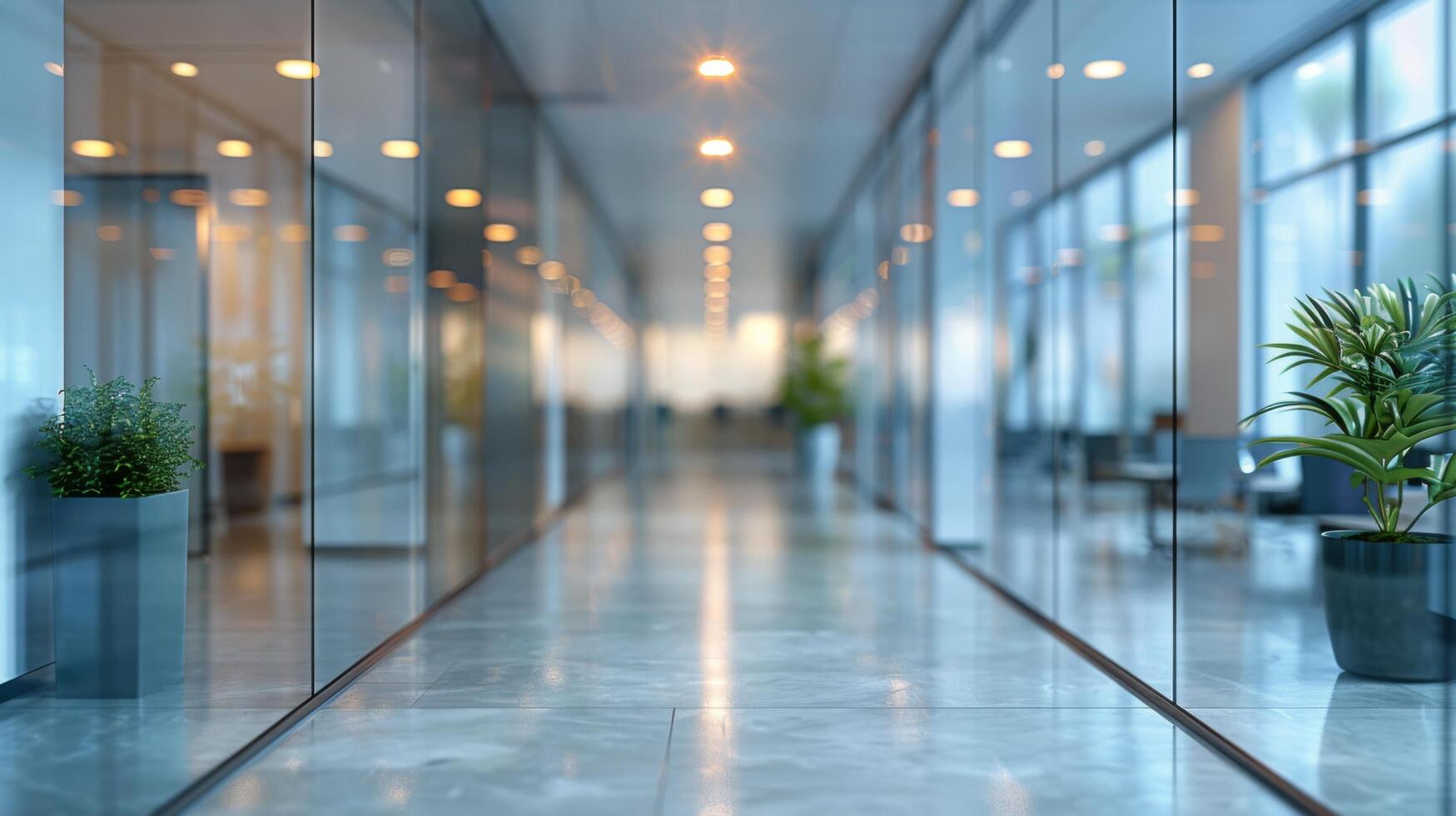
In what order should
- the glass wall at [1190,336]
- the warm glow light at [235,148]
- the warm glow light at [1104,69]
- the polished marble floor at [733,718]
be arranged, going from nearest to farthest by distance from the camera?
the polished marble floor at [733,718], the glass wall at [1190,336], the warm glow light at [1104,69], the warm glow light at [235,148]

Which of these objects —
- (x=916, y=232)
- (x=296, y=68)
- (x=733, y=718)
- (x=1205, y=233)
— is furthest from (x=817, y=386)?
(x=733, y=718)

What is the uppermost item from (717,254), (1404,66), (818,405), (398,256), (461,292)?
(717,254)

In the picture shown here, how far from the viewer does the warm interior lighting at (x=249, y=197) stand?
8062 mm

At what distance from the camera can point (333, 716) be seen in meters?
3.84

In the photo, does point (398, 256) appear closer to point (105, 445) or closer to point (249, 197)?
point (249, 197)

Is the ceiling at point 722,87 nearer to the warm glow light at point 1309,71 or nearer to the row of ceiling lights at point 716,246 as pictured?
the row of ceiling lights at point 716,246

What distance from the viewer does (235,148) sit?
799cm

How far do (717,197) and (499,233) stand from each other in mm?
6853

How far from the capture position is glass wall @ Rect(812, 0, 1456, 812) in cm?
424

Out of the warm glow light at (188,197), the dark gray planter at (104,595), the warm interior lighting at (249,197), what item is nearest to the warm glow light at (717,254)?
the warm interior lighting at (249,197)

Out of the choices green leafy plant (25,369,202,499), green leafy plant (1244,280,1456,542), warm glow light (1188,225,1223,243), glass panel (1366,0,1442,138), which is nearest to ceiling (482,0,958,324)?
glass panel (1366,0,1442,138)

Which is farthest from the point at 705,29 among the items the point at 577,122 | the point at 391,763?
the point at 391,763

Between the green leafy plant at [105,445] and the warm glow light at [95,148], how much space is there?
2092mm

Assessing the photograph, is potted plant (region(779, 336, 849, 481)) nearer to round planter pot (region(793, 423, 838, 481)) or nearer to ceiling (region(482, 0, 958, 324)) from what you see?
round planter pot (region(793, 423, 838, 481))
